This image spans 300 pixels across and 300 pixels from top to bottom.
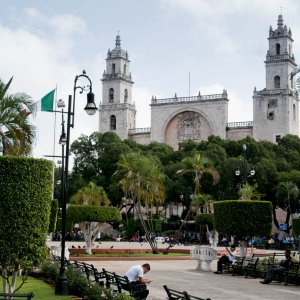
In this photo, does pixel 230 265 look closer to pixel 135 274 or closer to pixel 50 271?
pixel 50 271

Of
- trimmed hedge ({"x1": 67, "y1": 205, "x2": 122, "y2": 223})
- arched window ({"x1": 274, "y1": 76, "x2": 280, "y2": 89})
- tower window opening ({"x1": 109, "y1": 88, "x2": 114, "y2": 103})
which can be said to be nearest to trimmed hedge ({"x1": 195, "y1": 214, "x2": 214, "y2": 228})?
trimmed hedge ({"x1": 67, "y1": 205, "x2": 122, "y2": 223})

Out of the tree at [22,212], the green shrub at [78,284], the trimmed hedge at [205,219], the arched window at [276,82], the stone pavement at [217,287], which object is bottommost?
the stone pavement at [217,287]

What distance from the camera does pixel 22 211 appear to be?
10.9 m

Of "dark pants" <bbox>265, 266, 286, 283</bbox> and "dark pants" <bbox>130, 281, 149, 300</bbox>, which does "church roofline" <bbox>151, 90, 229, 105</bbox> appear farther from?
"dark pants" <bbox>130, 281, 149, 300</bbox>

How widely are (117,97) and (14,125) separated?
237ft

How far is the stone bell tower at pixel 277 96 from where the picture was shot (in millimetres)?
77938

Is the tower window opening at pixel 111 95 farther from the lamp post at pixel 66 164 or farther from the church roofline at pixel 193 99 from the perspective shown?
the lamp post at pixel 66 164

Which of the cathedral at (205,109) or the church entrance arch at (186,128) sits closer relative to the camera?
the cathedral at (205,109)

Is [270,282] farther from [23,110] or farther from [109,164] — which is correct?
[109,164]

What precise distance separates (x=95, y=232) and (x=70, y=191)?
33.2m

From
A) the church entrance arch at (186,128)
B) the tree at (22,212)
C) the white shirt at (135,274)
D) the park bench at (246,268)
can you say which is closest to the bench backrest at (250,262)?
the park bench at (246,268)

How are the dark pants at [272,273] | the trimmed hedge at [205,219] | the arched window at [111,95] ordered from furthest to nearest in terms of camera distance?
the arched window at [111,95] < the trimmed hedge at [205,219] < the dark pants at [272,273]

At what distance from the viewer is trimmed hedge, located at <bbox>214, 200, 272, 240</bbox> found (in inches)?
949

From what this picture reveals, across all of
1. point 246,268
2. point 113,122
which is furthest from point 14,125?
point 113,122
